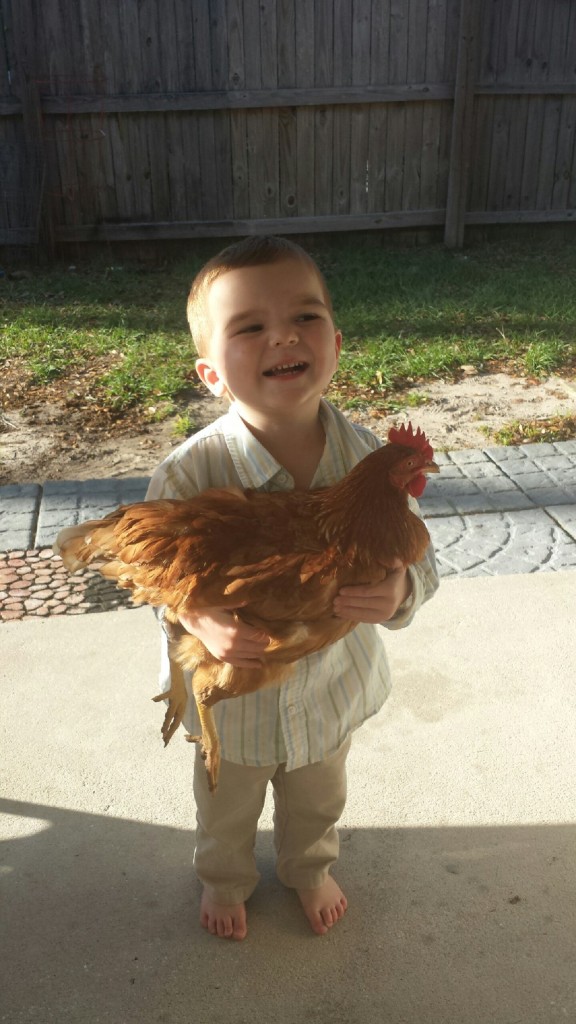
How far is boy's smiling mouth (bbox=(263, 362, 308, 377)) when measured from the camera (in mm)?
1780

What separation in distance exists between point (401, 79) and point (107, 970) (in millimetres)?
9653

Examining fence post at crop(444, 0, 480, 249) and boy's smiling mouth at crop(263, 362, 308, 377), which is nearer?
boy's smiling mouth at crop(263, 362, 308, 377)

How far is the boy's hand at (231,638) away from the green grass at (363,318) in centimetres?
422

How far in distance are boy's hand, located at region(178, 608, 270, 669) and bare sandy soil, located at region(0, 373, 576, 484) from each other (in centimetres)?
320

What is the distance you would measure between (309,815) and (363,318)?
5932mm

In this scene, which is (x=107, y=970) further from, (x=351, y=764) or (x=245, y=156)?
(x=245, y=156)

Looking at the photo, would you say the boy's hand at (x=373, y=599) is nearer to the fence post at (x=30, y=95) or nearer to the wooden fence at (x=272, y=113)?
the wooden fence at (x=272, y=113)

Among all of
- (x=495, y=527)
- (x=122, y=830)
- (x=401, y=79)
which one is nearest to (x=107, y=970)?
(x=122, y=830)

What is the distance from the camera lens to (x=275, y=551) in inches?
66.5

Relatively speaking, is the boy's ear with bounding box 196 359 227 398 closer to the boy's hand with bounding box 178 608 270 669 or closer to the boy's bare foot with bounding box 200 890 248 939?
the boy's hand with bounding box 178 608 270 669

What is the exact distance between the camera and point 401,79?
30.6 ft

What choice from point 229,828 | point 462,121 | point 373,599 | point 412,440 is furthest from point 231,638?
point 462,121

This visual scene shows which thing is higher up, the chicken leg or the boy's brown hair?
the boy's brown hair

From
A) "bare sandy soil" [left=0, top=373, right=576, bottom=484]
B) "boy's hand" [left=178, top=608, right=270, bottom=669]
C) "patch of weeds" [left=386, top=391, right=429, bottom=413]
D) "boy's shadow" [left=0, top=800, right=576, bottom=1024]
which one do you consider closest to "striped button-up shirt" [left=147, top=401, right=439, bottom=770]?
"boy's hand" [left=178, top=608, right=270, bottom=669]
